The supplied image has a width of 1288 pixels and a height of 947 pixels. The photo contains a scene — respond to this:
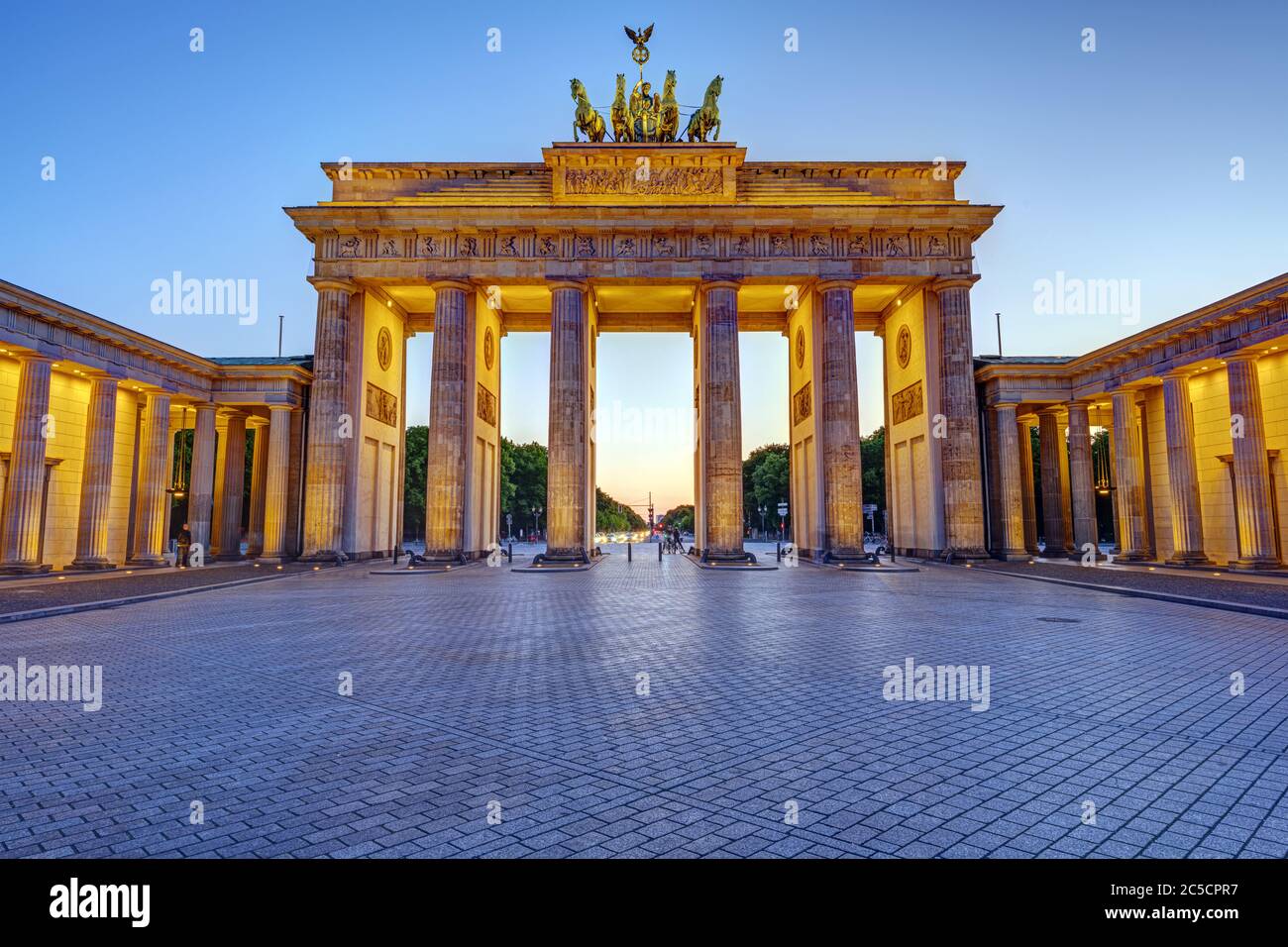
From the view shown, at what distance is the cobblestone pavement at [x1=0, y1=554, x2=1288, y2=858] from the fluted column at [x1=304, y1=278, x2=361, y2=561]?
66.6 ft

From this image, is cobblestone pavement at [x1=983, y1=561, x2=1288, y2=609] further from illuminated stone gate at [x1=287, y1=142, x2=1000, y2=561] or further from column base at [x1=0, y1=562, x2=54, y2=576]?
column base at [x1=0, y1=562, x2=54, y2=576]

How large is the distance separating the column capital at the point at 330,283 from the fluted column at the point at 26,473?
422 inches

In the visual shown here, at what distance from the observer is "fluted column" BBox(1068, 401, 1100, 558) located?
33.0 meters

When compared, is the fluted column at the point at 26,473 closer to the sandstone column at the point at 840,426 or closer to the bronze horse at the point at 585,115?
the bronze horse at the point at 585,115

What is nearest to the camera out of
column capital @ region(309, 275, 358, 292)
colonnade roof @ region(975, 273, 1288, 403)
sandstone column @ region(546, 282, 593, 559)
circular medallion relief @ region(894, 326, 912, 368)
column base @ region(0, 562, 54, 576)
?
colonnade roof @ region(975, 273, 1288, 403)

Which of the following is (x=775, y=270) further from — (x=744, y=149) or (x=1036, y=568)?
(x=1036, y=568)

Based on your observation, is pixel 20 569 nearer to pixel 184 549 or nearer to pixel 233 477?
pixel 184 549

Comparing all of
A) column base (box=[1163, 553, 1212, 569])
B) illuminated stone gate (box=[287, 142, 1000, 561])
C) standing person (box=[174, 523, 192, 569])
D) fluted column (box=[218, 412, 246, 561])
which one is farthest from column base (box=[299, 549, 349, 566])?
column base (box=[1163, 553, 1212, 569])

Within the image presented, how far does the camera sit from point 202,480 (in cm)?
3288

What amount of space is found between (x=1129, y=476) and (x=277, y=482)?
41005mm
